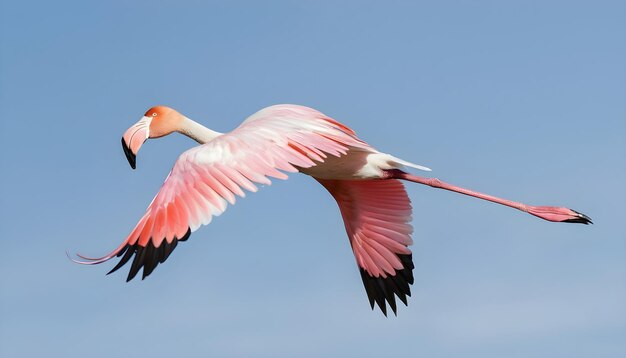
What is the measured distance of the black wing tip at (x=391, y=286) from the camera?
41.5ft

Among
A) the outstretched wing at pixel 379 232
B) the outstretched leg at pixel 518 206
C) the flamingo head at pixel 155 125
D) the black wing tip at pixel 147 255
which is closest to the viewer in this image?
the black wing tip at pixel 147 255

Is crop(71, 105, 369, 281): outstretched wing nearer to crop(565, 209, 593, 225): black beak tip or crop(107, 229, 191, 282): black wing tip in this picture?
crop(107, 229, 191, 282): black wing tip

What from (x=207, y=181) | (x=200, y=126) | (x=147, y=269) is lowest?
(x=147, y=269)

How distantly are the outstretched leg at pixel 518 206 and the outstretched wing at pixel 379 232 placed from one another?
70 centimetres

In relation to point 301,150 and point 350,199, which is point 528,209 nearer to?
point 350,199

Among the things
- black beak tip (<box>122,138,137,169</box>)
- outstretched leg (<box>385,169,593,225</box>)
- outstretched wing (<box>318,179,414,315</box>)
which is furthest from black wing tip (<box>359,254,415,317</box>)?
black beak tip (<box>122,138,137,169</box>)

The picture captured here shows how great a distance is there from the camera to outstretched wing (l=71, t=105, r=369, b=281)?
28.2ft

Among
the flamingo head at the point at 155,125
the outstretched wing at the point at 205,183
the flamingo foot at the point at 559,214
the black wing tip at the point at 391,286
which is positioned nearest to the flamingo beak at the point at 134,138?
the flamingo head at the point at 155,125

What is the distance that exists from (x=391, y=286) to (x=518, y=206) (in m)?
1.98

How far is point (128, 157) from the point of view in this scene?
11.2m

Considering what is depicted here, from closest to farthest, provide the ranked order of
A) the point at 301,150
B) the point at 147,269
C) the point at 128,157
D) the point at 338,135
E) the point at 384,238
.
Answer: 1. the point at 147,269
2. the point at 301,150
3. the point at 338,135
4. the point at 128,157
5. the point at 384,238

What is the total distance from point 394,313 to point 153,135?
11.9 feet

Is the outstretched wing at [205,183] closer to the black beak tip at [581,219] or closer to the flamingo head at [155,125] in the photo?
the flamingo head at [155,125]

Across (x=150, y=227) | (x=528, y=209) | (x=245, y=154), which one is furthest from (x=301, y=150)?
(x=528, y=209)
